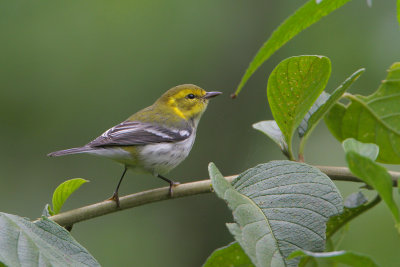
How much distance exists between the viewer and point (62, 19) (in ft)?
23.7

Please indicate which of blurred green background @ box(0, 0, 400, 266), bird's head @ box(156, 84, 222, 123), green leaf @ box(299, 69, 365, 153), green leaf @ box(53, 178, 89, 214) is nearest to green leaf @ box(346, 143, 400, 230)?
green leaf @ box(299, 69, 365, 153)

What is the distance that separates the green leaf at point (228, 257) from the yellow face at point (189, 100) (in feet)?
11.2

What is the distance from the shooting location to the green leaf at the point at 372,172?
0.85 meters

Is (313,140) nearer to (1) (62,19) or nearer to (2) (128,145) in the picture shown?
(2) (128,145)

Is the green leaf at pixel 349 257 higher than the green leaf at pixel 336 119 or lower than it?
lower

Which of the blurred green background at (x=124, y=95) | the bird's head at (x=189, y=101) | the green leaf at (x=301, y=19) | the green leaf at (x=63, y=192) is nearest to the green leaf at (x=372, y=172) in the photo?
the green leaf at (x=301, y=19)

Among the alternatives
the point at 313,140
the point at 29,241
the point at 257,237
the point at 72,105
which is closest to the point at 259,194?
the point at 257,237

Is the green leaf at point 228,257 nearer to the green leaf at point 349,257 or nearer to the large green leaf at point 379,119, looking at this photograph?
the green leaf at point 349,257

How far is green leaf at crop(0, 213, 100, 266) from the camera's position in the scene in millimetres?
1082

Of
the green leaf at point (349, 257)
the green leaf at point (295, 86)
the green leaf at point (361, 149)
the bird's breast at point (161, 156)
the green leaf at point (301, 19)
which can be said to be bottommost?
the bird's breast at point (161, 156)

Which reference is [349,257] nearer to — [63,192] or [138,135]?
[63,192]

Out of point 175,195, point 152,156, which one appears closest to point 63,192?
point 175,195

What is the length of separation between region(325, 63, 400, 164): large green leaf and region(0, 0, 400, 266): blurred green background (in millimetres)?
4620

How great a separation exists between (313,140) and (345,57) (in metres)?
1.13
